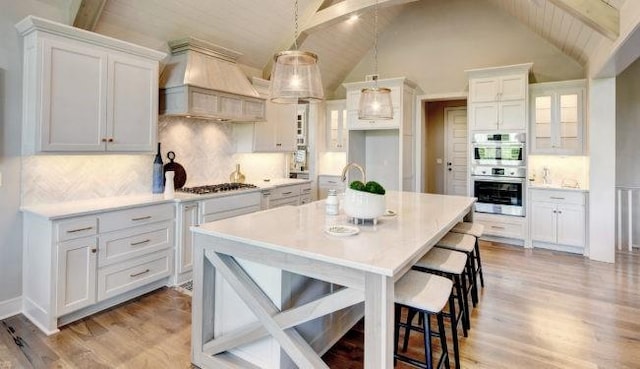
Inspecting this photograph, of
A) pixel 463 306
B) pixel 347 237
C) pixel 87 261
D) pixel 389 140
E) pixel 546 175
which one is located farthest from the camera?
pixel 389 140

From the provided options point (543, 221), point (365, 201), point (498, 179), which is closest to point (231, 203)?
point (365, 201)

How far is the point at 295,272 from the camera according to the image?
174 cm

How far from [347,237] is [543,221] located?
4218mm

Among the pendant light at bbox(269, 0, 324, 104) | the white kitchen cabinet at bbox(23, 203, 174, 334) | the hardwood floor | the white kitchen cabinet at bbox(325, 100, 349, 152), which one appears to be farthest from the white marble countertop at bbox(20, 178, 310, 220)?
the white kitchen cabinet at bbox(325, 100, 349, 152)

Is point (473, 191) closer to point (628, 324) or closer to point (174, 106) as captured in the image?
point (628, 324)

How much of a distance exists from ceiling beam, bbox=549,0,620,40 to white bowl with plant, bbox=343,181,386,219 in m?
2.71

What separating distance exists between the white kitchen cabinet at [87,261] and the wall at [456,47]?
494 centimetres

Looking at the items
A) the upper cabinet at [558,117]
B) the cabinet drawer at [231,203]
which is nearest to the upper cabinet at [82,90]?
the cabinet drawer at [231,203]

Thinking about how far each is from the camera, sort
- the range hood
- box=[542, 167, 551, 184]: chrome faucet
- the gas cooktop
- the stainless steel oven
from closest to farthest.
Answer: the range hood, the gas cooktop, the stainless steel oven, box=[542, 167, 551, 184]: chrome faucet

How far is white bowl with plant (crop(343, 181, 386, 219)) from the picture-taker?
7.14ft

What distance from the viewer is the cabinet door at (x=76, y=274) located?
8.66ft

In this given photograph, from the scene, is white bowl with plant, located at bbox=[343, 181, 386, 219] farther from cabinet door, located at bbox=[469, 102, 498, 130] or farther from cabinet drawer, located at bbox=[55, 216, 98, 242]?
cabinet door, located at bbox=[469, 102, 498, 130]

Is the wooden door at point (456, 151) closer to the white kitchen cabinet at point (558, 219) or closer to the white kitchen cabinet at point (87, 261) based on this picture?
the white kitchen cabinet at point (558, 219)

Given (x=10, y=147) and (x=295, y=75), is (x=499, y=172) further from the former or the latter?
(x=10, y=147)
